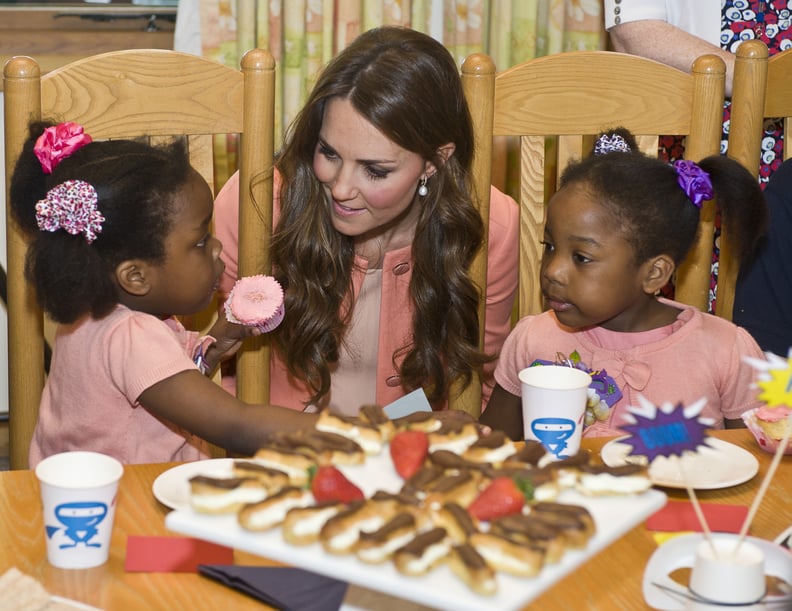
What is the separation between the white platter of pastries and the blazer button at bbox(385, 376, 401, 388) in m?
1.05

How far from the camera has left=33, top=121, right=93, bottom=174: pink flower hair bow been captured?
158cm

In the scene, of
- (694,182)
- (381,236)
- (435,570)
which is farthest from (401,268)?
(435,570)

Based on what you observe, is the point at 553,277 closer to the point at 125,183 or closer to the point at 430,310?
the point at 430,310

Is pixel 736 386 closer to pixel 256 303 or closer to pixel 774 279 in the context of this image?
pixel 774 279

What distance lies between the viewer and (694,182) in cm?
185

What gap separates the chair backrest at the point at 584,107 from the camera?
199 cm

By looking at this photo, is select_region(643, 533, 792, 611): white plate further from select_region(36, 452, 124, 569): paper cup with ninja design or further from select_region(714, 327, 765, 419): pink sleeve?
select_region(714, 327, 765, 419): pink sleeve

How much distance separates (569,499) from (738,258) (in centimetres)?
125

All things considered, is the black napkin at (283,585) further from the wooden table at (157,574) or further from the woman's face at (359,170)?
the woman's face at (359,170)

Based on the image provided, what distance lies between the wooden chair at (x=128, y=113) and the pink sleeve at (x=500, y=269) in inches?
17.7

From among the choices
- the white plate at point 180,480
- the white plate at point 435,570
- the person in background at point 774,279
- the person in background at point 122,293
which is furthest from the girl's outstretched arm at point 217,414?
the person in background at point 774,279

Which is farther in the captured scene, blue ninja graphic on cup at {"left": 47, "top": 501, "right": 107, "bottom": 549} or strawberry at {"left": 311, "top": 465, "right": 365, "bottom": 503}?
blue ninja graphic on cup at {"left": 47, "top": 501, "right": 107, "bottom": 549}

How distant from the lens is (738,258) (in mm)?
2107

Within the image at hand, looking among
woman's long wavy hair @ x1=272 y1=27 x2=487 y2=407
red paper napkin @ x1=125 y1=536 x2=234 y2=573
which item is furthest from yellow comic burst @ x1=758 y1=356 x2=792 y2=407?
woman's long wavy hair @ x1=272 y1=27 x2=487 y2=407
